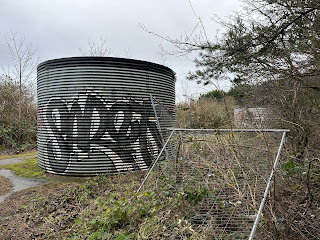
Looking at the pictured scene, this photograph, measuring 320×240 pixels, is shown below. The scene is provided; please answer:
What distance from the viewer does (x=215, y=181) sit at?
12.4ft

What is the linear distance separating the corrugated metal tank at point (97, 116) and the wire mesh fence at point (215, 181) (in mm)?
2342

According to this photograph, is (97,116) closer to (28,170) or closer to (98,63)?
(98,63)

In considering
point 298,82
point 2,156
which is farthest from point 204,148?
point 2,156

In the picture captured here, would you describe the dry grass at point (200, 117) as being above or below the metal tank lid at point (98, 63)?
below

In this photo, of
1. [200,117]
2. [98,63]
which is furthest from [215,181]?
[98,63]

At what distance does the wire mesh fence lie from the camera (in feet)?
10.4

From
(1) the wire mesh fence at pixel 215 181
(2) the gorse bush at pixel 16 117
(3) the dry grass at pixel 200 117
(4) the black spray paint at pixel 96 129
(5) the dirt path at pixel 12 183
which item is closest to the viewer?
(1) the wire mesh fence at pixel 215 181

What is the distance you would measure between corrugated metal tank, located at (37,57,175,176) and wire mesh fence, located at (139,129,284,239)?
234 cm

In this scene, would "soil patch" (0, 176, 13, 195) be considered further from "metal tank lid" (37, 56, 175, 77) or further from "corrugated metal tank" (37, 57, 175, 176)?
"metal tank lid" (37, 56, 175, 77)

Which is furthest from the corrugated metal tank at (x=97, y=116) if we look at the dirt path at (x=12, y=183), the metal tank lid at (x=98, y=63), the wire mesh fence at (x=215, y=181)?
the wire mesh fence at (x=215, y=181)

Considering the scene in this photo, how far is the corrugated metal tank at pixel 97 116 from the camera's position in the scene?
22.5 ft

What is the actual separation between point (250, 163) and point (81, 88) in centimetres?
475

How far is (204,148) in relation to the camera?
4.30 meters

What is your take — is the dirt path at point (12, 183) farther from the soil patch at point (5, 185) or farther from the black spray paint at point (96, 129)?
the black spray paint at point (96, 129)
